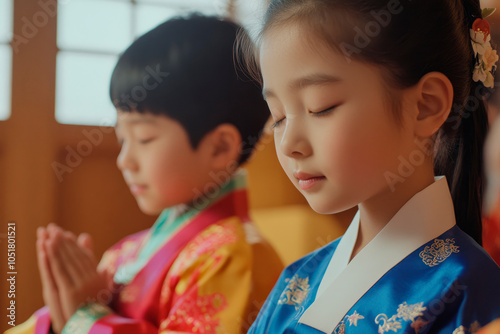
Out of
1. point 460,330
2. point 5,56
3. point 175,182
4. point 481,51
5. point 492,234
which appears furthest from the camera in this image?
point 5,56

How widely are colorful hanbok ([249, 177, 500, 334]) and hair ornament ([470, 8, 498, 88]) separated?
4.7 inches

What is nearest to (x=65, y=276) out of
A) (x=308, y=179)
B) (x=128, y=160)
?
(x=128, y=160)

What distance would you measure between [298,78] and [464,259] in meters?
0.23

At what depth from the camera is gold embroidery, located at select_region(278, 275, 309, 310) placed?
2.02 feet

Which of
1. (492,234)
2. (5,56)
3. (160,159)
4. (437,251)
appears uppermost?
(5,56)

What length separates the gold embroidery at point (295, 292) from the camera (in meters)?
0.62

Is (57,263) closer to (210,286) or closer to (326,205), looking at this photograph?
(210,286)

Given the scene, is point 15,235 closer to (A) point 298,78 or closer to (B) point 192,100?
(B) point 192,100

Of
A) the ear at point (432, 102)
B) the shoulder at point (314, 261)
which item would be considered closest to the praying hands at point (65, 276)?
the shoulder at point (314, 261)

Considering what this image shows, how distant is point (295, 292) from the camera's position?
0.63 m

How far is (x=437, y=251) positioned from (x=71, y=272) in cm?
55

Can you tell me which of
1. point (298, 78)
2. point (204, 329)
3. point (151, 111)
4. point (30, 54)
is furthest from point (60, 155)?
point (298, 78)

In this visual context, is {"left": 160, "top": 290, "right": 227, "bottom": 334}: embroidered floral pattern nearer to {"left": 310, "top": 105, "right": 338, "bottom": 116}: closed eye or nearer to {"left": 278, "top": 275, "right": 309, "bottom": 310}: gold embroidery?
{"left": 278, "top": 275, "right": 309, "bottom": 310}: gold embroidery

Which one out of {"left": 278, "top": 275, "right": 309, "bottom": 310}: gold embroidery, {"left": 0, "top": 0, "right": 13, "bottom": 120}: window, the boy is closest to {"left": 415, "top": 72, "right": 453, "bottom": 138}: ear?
{"left": 278, "top": 275, "right": 309, "bottom": 310}: gold embroidery
